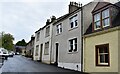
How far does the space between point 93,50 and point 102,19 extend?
3.09 meters

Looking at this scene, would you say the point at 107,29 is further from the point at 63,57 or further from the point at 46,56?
the point at 46,56

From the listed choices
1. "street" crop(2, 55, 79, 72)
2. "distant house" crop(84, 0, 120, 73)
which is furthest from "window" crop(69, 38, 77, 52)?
"street" crop(2, 55, 79, 72)

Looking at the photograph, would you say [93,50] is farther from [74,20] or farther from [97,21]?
[74,20]

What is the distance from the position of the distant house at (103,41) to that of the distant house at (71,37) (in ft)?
4.49

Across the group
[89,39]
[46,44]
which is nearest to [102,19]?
[89,39]

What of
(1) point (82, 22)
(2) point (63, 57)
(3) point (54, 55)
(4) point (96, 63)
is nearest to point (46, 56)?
(3) point (54, 55)

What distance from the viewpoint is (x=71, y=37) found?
77.4 feet

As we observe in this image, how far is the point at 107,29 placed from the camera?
17312 mm

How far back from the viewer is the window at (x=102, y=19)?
18.4 meters

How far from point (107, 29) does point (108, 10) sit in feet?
6.88

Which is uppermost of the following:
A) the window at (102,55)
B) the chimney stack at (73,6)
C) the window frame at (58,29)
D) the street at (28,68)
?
the chimney stack at (73,6)

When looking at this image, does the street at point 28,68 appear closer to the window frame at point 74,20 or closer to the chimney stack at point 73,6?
the window frame at point 74,20

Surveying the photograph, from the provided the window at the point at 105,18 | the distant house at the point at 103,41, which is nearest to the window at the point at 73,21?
the distant house at the point at 103,41

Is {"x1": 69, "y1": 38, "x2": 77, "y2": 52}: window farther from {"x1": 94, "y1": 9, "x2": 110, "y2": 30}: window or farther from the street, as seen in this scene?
{"x1": 94, "y1": 9, "x2": 110, "y2": 30}: window
